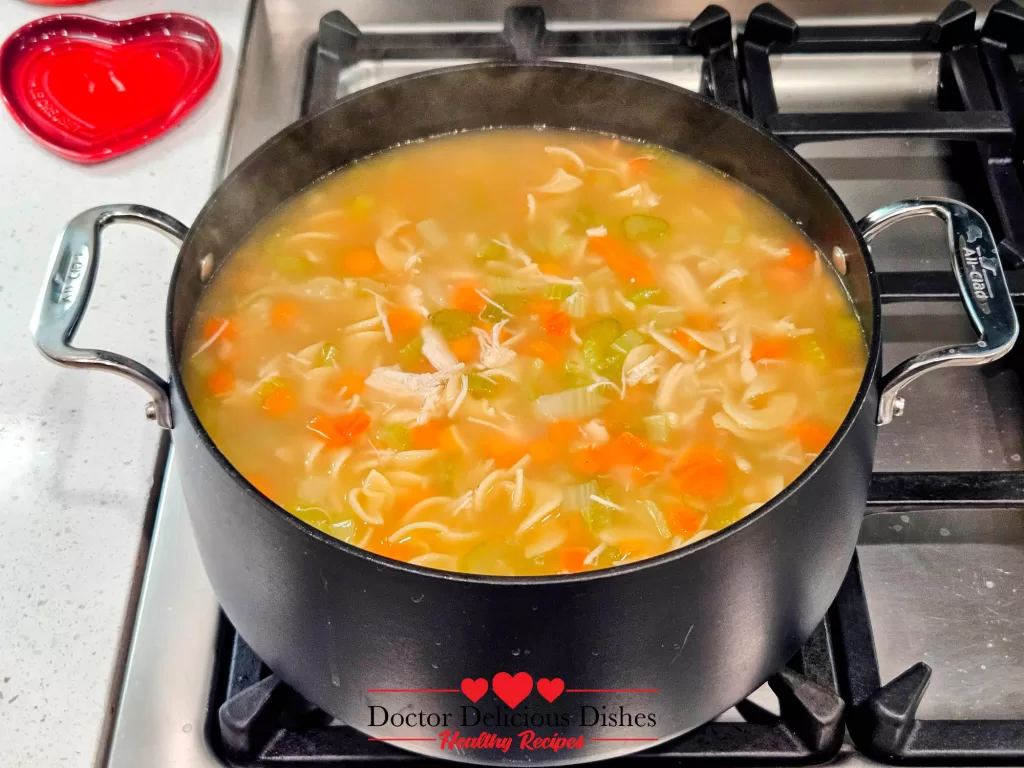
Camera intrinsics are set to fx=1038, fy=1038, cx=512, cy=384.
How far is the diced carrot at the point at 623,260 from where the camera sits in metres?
1.73

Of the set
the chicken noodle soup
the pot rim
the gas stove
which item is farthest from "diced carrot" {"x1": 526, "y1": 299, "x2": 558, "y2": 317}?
the gas stove

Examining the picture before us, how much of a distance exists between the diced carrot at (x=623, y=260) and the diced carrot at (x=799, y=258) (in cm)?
22

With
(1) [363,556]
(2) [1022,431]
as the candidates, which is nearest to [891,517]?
(2) [1022,431]

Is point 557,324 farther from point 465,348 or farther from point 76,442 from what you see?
point 76,442

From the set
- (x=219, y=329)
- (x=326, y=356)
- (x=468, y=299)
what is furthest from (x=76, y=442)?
(x=468, y=299)

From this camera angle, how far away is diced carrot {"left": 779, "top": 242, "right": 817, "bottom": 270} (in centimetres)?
170

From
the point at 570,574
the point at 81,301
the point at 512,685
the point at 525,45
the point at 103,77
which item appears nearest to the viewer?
the point at 570,574

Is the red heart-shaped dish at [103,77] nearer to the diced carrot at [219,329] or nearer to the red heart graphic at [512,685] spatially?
the diced carrot at [219,329]

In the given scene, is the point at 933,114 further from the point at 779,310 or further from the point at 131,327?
the point at 131,327

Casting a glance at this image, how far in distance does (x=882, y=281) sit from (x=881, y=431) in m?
0.25

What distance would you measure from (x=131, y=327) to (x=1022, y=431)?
1.55m

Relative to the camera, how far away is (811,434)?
4.90ft

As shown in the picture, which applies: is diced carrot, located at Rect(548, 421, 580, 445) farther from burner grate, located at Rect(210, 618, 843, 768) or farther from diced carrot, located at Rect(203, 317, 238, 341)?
diced carrot, located at Rect(203, 317, 238, 341)

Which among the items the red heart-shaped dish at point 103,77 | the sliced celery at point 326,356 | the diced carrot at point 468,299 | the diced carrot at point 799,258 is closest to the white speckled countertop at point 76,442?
the red heart-shaped dish at point 103,77
